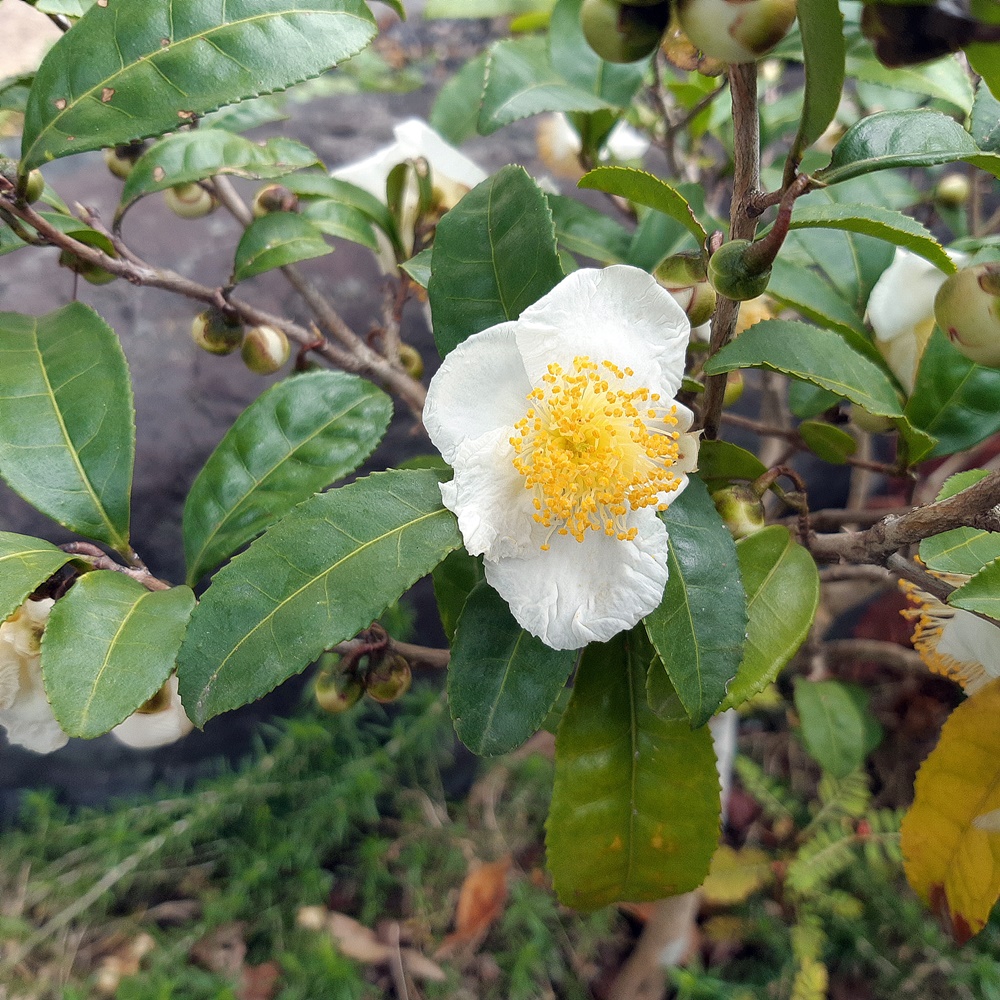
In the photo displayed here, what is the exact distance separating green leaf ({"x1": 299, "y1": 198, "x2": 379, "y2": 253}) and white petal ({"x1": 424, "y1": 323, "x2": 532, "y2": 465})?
0.41 meters

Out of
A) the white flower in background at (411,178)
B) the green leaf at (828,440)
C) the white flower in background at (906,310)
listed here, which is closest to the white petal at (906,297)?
the white flower in background at (906,310)

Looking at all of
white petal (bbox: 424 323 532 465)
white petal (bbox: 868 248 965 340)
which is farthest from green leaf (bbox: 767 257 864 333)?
white petal (bbox: 424 323 532 465)

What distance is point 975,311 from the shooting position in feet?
1.59

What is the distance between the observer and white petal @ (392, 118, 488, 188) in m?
0.93

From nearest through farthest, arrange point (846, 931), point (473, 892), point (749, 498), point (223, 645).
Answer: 1. point (223, 645)
2. point (749, 498)
3. point (846, 931)
4. point (473, 892)

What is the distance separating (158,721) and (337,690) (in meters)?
0.18

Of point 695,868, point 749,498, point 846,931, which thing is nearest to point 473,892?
point 846,931

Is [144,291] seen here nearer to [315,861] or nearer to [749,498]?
[315,861]

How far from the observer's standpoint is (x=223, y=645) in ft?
1.82

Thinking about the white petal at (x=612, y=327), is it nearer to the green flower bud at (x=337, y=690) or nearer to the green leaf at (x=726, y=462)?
the green leaf at (x=726, y=462)

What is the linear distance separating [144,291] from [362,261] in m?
0.41

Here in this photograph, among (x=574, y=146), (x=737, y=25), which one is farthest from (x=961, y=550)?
(x=574, y=146)

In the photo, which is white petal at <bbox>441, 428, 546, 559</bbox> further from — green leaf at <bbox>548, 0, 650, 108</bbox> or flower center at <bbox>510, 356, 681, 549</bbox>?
green leaf at <bbox>548, 0, 650, 108</bbox>

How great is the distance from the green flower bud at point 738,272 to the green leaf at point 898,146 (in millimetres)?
73
